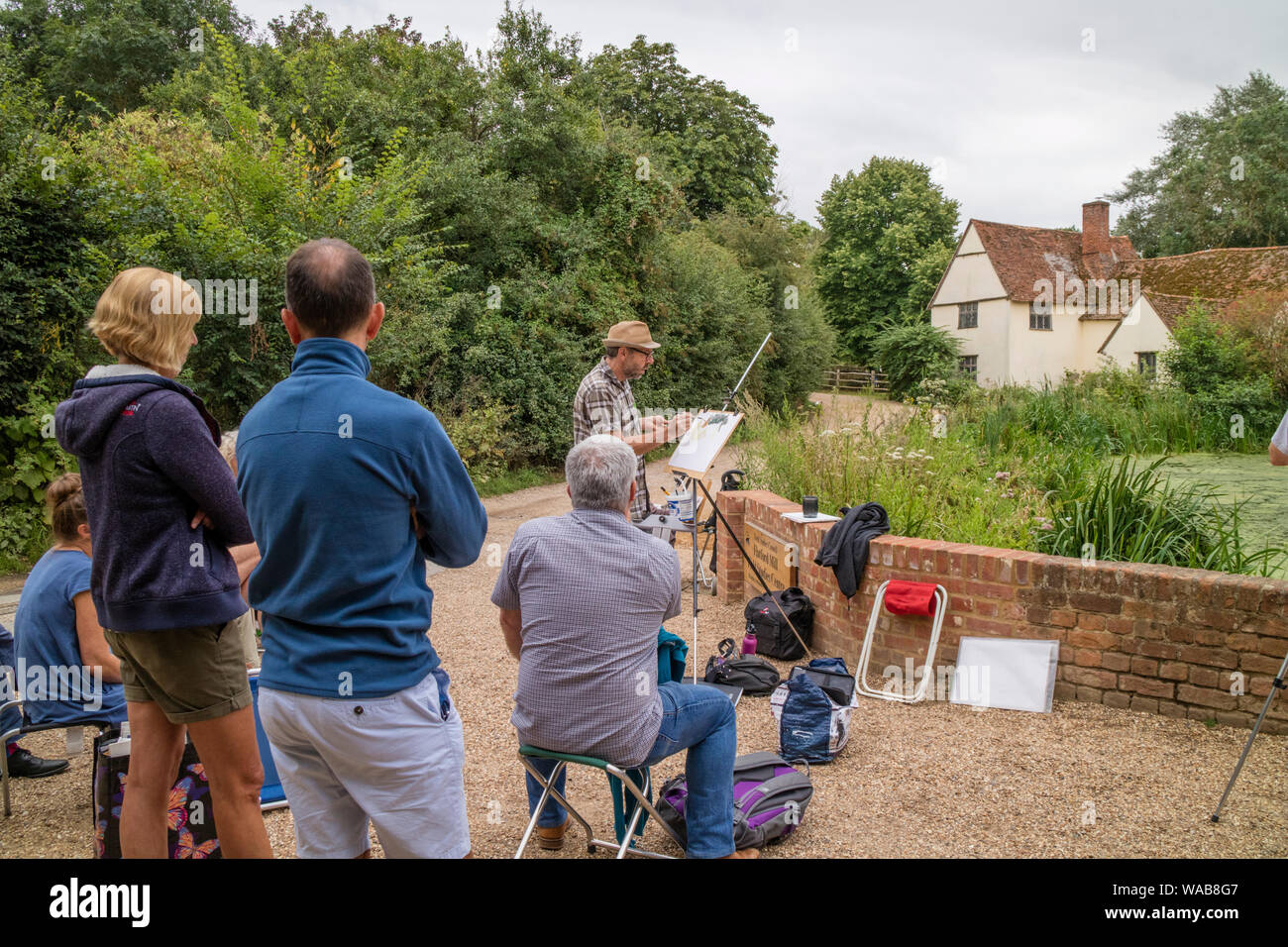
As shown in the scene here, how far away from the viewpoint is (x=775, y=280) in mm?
Answer: 25688

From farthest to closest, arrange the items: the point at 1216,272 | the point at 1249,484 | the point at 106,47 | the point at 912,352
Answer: the point at 912,352 < the point at 1216,272 < the point at 106,47 < the point at 1249,484

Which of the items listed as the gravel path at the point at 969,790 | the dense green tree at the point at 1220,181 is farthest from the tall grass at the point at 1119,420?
the dense green tree at the point at 1220,181

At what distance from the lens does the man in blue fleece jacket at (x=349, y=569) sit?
6.61 feet

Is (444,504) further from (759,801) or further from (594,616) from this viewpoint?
(759,801)

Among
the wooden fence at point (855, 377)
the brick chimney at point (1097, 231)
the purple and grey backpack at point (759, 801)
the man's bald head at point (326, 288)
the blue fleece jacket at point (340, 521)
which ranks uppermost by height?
the brick chimney at point (1097, 231)

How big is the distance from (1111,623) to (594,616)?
3.37 metres

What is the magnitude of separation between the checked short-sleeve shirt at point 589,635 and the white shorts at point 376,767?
62 centimetres

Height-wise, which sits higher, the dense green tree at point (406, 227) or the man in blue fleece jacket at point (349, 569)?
the dense green tree at point (406, 227)

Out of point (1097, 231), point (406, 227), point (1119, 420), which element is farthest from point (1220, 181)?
point (406, 227)

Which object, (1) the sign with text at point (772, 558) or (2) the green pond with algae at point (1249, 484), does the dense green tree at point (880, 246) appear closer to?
(2) the green pond with algae at point (1249, 484)

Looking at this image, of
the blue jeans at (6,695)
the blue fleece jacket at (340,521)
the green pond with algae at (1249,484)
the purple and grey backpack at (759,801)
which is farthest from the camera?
the green pond with algae at (1249,484)

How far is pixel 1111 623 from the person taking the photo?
476 cm
